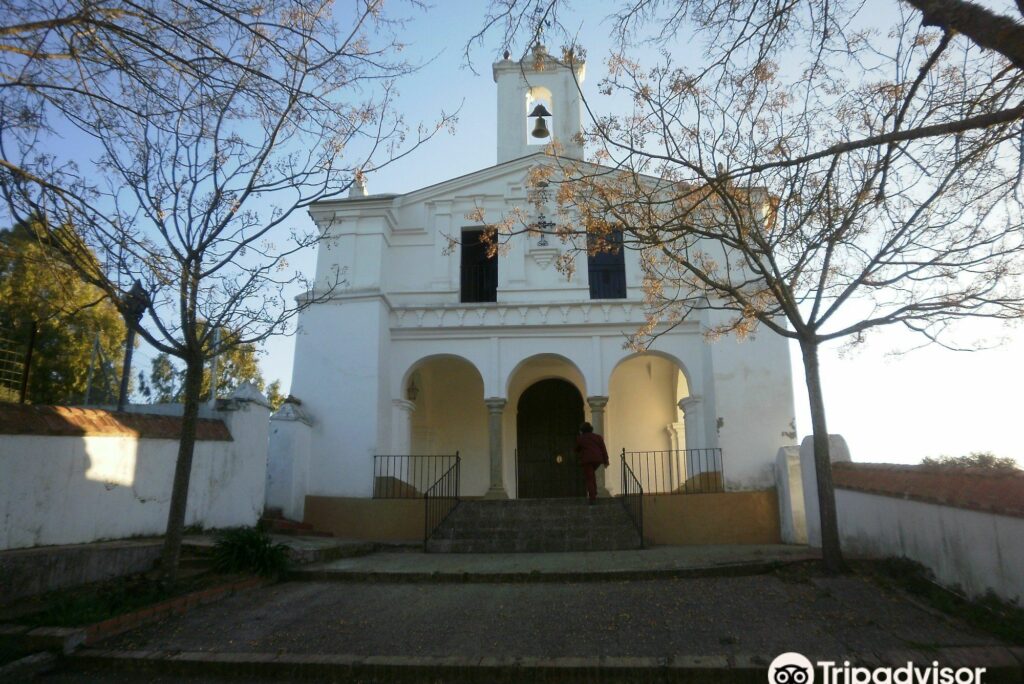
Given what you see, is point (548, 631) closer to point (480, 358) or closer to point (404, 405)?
point (480, 358)

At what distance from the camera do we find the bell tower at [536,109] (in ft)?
55.5

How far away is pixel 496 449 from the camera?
1398 centimetres

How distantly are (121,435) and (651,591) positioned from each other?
6493 mm

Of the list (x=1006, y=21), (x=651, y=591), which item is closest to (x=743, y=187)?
(x=1006, y=21)

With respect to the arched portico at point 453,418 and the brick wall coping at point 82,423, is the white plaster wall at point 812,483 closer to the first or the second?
the arched portico at point 453,418

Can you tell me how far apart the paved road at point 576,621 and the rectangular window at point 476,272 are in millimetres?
8524

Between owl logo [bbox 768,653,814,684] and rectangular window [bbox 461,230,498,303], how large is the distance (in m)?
11.0

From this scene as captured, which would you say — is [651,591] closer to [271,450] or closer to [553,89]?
[271,450]

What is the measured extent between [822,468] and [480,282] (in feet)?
Answer: 30.4

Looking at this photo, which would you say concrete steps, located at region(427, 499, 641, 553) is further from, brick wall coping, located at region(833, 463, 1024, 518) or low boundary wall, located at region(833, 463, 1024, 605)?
brick wall coping, located at region(833, 463, 1024, 518)

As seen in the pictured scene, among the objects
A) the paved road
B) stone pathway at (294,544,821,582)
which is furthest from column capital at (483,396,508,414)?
Answer: the paved road

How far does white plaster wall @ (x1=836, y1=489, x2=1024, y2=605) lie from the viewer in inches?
208

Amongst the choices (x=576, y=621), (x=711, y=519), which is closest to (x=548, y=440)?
(x=711, y=519)

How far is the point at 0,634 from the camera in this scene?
5266 millimetres
